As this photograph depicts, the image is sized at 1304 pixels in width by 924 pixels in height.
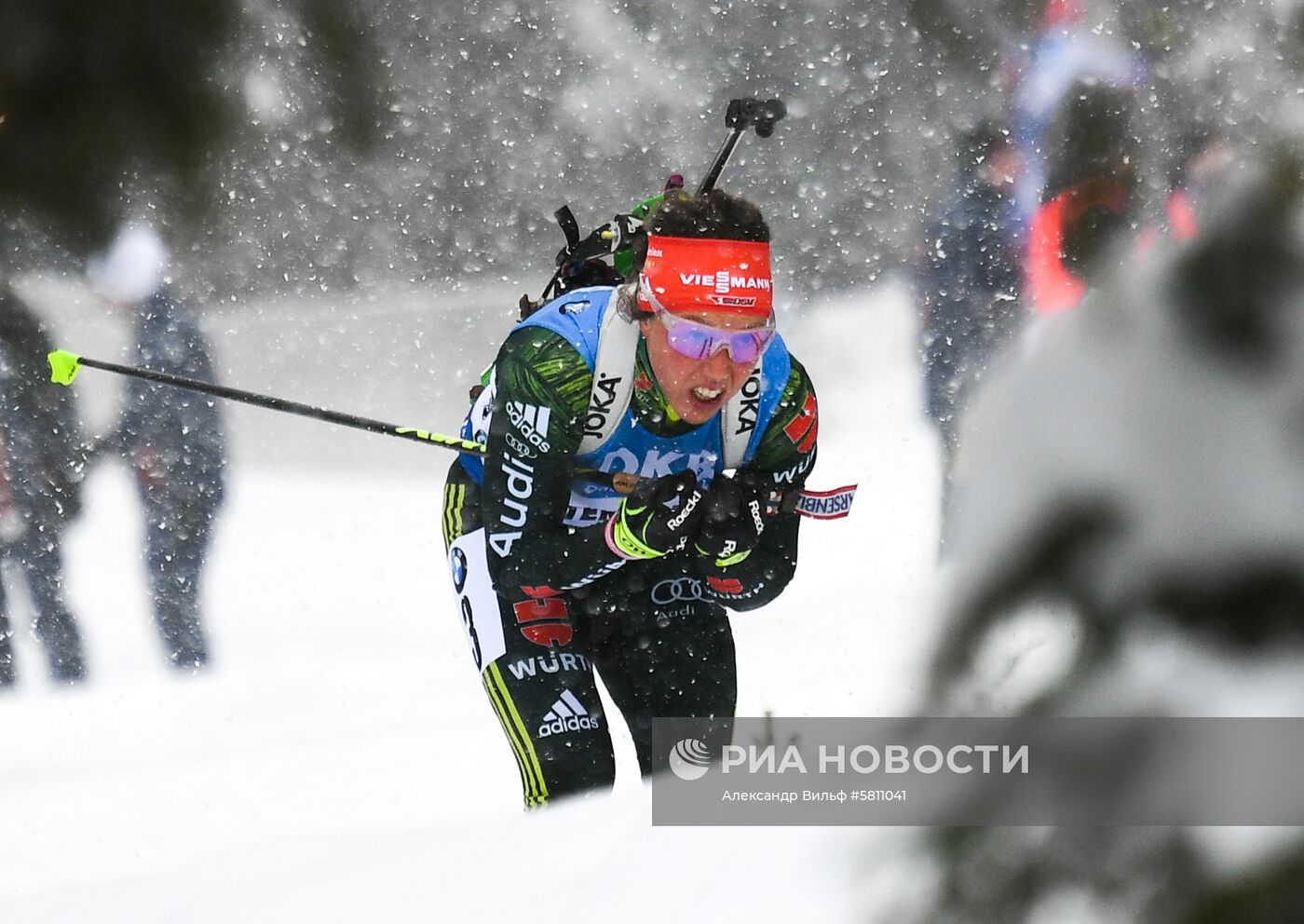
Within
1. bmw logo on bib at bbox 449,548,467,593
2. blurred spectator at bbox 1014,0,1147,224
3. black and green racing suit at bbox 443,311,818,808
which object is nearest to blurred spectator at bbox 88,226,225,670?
bmw logo on bib at bbox 449,548,467,593

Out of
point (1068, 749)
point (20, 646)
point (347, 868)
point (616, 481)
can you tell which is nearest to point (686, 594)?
point (616, 481)

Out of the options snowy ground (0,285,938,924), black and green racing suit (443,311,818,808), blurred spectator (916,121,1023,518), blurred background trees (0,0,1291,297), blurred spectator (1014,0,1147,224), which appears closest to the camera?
snowy ground (0,285,938,924)

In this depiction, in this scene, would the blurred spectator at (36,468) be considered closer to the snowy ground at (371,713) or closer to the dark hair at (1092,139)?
the snowy ground at (371,713)

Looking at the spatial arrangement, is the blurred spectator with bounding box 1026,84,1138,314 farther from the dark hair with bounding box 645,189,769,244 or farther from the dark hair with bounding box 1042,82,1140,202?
the dark hair with bounding box 645,189,769,244

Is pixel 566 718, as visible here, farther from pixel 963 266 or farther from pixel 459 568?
pixel 963 266

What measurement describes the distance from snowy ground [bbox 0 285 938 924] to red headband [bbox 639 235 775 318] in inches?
23.2

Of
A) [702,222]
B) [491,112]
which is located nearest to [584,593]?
[702,222]

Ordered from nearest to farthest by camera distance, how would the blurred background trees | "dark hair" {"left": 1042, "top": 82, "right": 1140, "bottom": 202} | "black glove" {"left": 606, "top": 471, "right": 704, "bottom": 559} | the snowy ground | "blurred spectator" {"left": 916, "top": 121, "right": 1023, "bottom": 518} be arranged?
the snowy ground
"black glove" {"left": 606, "top": 471, "right": 704, "bottom": 559}
"blurred spectator" {"left": 916, "top": 121, "right": 1023, "bottom": 518}
"dark hair" {"left": 1042, "top": 82, "right": 1140, "bottom": 202}
the blurred background trees

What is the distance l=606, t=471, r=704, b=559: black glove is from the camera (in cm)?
255

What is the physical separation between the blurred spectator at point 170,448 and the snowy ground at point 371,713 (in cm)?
18

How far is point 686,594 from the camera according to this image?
303 centimetres

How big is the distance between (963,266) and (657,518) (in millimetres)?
3736

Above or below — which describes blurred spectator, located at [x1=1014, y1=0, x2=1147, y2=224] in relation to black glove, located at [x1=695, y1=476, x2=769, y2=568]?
above

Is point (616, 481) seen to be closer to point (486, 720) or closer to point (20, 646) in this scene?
point (486, 720)
